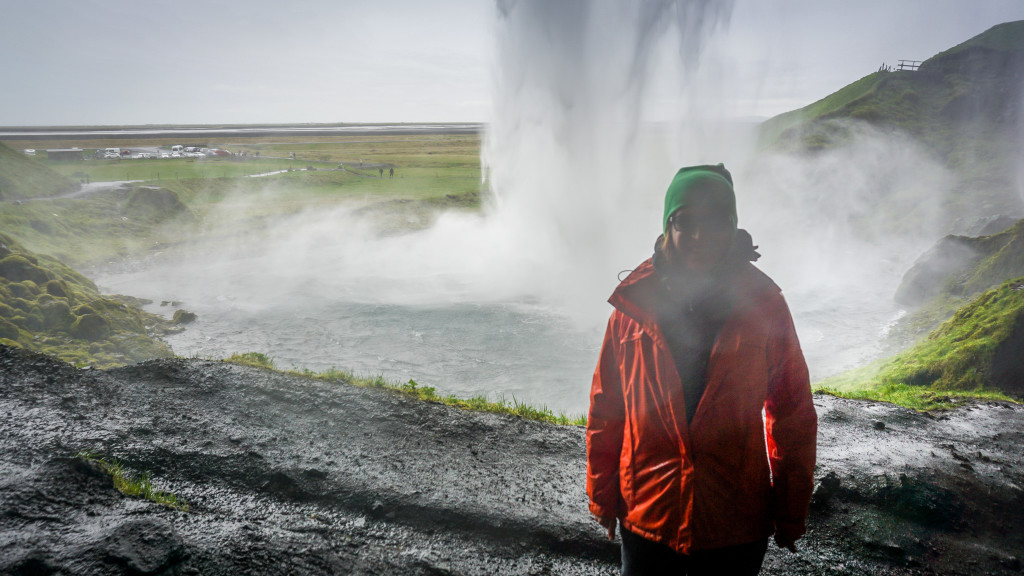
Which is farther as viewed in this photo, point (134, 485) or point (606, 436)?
point (134, 485)

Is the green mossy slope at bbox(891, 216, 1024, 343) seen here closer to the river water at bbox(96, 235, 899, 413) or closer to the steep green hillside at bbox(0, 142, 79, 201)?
the river water at bbox(96, 235, 899, 413)

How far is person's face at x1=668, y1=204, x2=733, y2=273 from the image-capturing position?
8.45 ft

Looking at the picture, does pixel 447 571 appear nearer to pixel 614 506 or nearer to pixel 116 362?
pixel 614 506

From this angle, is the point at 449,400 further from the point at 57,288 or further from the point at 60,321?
the point at 57,288

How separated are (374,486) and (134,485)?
7.50 ft

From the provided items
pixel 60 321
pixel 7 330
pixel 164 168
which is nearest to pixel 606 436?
pixel 7 330

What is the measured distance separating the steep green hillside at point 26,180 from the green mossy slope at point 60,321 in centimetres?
1796

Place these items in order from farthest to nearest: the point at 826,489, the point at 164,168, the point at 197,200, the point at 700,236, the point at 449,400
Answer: the point at 164,168
the point at 197,200
the point at 449,400
the point at 826,489
the point at 700,236

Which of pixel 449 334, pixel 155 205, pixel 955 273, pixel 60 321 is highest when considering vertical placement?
pixel 155 205

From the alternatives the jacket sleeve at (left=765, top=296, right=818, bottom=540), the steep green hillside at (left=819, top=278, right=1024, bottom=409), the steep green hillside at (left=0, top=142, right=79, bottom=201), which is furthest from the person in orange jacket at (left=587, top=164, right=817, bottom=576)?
the steep green hillside at (left=0, top=142, right=79, bottom=201)

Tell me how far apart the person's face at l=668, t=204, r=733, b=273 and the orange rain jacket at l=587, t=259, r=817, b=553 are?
0.16 m

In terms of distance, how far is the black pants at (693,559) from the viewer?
2547 millimetres

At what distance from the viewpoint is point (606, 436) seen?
2844 millimetres

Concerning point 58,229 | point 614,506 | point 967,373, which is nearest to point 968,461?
point 967,373
